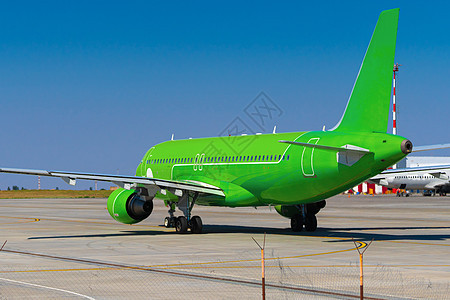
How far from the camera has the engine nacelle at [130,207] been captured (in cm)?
3189

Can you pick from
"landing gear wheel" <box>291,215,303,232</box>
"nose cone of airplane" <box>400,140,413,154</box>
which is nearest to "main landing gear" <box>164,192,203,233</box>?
"landing gear wheel" <box>291,215,303,232</box>

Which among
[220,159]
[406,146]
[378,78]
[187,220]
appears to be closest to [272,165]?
[220,159]

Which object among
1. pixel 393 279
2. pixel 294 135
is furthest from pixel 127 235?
pixel 393 279

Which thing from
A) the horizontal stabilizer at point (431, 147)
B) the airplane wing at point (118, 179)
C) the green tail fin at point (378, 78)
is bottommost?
the airplane wing at point (118, 179)

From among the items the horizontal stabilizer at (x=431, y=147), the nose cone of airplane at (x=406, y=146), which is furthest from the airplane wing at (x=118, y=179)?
the nose cone of airplane at (x=406, y=146)

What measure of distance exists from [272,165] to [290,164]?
1319 millimetres

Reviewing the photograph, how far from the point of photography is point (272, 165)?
29.4 meters

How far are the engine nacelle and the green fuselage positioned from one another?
2773 millimetres

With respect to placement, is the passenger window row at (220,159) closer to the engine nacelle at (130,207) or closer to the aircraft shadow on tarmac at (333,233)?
the aircraft shadow on tarmac at (333,233)

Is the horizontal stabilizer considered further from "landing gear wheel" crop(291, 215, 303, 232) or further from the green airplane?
"landing gear wheel" crop(291, 215, 303, 232)

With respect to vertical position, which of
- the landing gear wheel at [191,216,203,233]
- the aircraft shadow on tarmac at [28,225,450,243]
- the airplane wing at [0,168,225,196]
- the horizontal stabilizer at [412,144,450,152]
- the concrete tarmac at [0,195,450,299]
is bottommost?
the concrete tarmac at [0,195,450,299]

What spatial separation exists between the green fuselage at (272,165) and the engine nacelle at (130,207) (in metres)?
2.77

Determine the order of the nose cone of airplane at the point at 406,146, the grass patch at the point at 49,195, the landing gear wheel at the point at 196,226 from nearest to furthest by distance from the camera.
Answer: the nose cone of airplane at the point at 406,146, the landing gear wheel at the point at 196,226, the grass patch at the point at 49,195

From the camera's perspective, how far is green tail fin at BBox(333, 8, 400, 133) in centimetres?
2653
